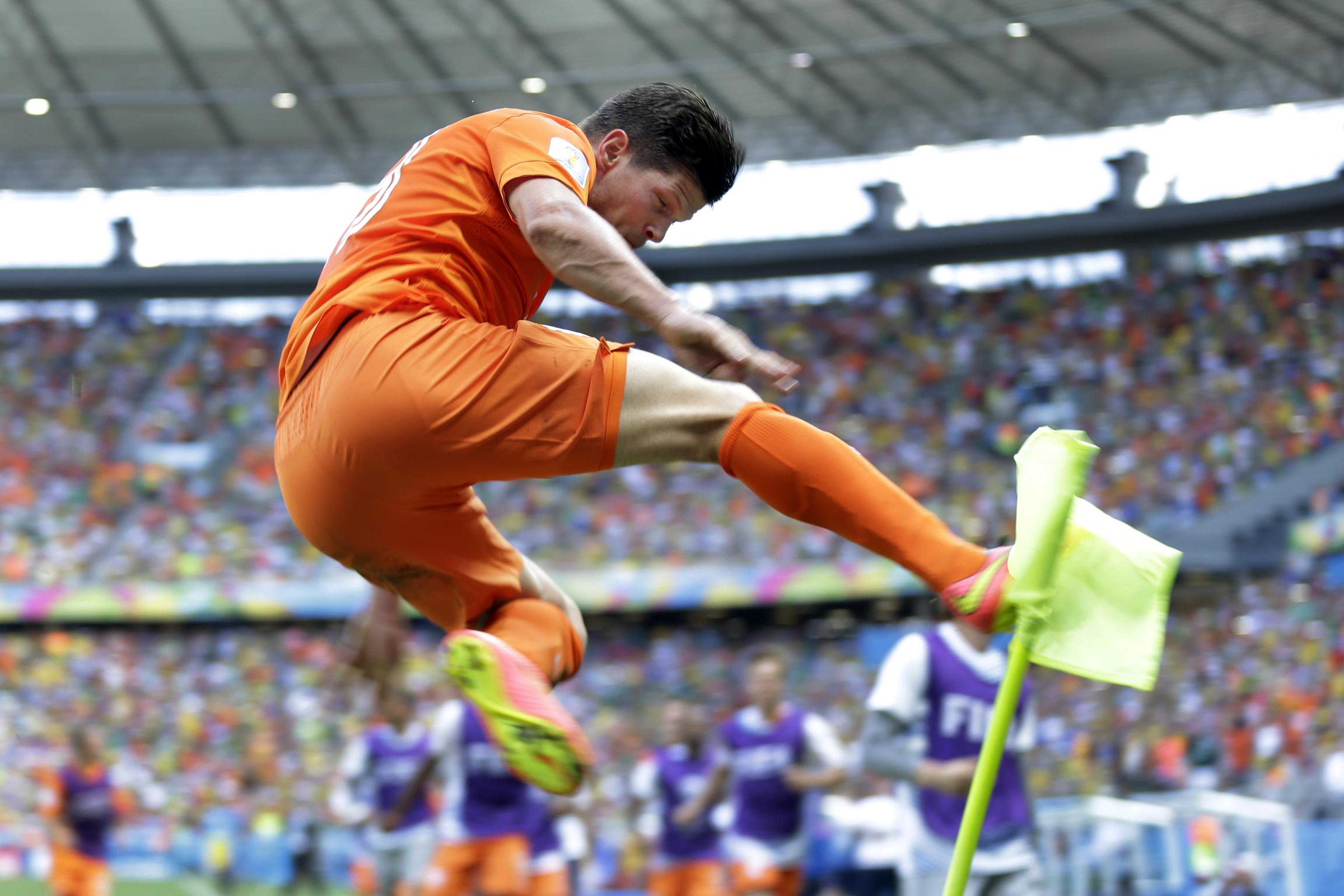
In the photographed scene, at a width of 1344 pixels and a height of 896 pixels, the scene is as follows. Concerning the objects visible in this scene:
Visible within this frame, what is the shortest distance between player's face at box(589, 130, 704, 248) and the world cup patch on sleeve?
14 cm

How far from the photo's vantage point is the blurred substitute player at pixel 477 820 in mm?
6113

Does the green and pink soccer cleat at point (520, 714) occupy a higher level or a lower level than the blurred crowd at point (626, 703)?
lower

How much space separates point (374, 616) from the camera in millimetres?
3252

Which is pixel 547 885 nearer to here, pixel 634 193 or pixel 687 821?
pixel 687 821

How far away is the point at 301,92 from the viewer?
20438 mm

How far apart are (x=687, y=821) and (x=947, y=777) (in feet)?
7.32

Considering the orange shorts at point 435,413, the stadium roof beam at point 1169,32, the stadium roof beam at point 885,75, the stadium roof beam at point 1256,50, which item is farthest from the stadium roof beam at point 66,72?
the orange shorts at point 435,413

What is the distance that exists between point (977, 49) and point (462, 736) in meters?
15.9

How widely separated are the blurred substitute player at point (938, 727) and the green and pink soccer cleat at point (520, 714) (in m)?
2.54

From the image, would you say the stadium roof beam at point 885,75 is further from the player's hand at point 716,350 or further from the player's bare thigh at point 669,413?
the player's hand at point 716,350

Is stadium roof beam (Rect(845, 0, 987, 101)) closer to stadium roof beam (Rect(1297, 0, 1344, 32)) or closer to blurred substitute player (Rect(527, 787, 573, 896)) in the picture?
stadium roof beam (Rect(1297, 0, 1344, 32))

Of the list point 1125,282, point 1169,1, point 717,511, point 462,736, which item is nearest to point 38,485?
point 717,511

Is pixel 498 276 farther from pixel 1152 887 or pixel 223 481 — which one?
pixel 223 481

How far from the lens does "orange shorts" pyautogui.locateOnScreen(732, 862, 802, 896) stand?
6.10 m
